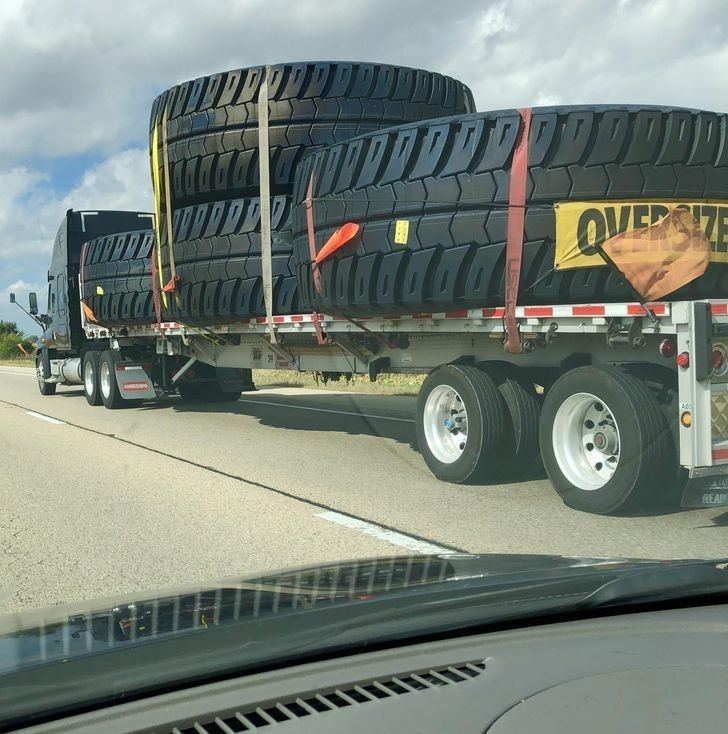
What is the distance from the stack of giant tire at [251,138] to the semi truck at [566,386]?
1.94 ft

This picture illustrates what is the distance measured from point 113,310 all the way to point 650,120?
10358mm

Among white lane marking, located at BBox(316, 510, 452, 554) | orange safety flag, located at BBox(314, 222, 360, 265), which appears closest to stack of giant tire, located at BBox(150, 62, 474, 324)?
orange safety flag, located at BBox(314, 222, 360, 265)

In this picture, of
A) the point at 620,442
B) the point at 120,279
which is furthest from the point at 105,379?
the point at 620,442

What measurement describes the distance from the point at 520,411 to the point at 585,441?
77cm

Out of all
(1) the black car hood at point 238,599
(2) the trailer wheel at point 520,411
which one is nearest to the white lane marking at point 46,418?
(2) the trailer wheel at point 520,411

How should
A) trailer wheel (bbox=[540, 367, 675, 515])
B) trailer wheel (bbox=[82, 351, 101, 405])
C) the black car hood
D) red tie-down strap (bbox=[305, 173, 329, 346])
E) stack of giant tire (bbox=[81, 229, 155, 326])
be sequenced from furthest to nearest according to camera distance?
trailer wheel (bbox=[82, 351, 101, 405]), stack of giant tire (bbox=[81, 229, 155, 326]), red tie-down strap (bbox=[305, 173, 329, 346]), trailer wheel (bbox=[540, 367, 675, 515]), the black car hood

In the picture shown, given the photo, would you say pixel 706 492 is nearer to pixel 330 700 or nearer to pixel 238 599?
pixel 238 599

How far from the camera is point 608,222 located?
6449 millimetres

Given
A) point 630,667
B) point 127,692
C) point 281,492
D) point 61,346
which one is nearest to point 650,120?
point 281,492

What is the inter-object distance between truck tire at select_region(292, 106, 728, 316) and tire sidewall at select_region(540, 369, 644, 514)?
25.3 inches

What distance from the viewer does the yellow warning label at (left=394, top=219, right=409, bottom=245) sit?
7395mm

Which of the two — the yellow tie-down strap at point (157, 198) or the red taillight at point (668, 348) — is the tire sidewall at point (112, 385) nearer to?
the yellow tie-down strap at point (157, 198)

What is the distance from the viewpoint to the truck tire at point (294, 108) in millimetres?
9844

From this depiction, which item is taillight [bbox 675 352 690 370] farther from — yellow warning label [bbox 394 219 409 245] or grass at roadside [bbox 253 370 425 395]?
grass at roadside [bbox 253 370 425 395]
